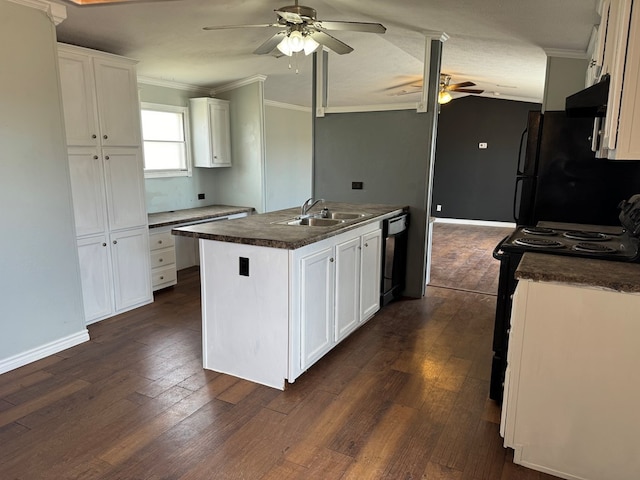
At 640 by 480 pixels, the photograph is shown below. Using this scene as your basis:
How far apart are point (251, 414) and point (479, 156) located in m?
7.72

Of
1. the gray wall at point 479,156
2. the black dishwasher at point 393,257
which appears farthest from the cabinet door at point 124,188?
the gray wall at point 479,156

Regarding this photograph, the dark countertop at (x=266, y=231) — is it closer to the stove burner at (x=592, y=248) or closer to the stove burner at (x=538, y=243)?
the stove burner at (x=538, y=243)

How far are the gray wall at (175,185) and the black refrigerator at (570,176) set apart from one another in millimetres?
3851

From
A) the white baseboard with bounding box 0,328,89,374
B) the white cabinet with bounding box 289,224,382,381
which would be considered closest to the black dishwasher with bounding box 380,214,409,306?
the white cabinet with bounding box 289,224,382,381

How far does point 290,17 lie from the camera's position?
2627 mm

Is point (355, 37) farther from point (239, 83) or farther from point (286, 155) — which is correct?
point (286, 155)

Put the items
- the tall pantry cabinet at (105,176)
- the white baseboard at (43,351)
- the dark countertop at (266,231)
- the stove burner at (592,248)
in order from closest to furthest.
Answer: the stove burner at (592,248) < the dark countertop at (266,231) < the white baseboard at (43,351) < the tall pantry cabinet at (105,176)

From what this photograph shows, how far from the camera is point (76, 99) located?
3.26m

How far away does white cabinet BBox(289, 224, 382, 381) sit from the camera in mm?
2479

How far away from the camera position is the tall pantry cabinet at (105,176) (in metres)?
3.28

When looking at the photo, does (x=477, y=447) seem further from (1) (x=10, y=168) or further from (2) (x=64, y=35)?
(2) (x=64, y=35)

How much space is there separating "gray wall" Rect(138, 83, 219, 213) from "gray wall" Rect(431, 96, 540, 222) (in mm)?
5175

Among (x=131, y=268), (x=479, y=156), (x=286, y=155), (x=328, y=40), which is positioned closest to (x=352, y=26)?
(x=328, y=40)

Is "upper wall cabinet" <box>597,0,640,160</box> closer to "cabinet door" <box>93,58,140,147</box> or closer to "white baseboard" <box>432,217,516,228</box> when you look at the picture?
"cabinet door" <box>93,58,140,147</box>
